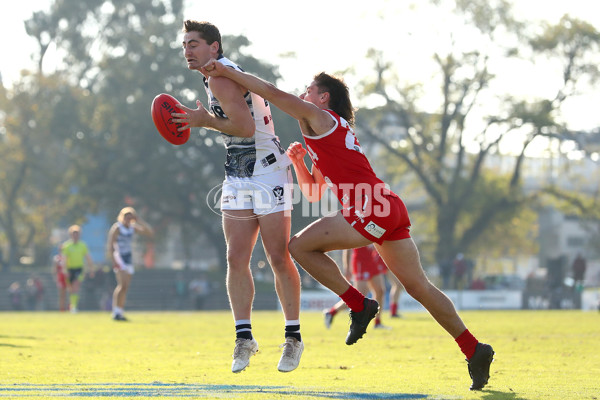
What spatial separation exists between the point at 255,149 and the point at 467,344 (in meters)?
2.13

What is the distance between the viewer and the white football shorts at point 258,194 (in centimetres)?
765

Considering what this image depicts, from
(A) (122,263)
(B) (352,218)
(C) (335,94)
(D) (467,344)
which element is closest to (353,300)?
(B) (352,218)

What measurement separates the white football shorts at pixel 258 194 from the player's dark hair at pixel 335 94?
0.66m

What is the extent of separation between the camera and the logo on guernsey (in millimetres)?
7039

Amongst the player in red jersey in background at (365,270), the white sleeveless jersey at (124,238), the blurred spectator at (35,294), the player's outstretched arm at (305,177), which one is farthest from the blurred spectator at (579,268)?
the player's outstretched arm at (305,177)

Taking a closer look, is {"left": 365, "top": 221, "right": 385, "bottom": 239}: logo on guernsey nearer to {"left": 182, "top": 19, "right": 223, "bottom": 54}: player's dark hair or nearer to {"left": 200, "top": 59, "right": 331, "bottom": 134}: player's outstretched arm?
{"left": 200, "top": 59, "right": 331, "bottom": 134}: player's outstretched arm

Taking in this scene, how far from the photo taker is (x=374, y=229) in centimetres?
705

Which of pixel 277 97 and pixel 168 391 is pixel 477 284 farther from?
pixel 168 391

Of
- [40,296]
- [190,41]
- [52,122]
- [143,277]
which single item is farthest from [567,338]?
[52,122]

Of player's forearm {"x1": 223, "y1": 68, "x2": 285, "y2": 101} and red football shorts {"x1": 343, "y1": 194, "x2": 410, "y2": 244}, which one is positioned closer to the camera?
red football shorts {"x1": 343, "y1": 194, "x2": 410, "y2": 244}

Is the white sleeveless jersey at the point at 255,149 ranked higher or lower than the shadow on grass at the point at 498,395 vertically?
higher

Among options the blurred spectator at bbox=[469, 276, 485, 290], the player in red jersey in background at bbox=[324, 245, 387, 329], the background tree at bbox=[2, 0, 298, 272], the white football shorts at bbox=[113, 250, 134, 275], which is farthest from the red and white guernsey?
the background tree at bbox=[2, 0, 298, 272]

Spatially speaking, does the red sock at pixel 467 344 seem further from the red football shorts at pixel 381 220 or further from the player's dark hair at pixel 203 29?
the player's dark hair at pixel 203 29

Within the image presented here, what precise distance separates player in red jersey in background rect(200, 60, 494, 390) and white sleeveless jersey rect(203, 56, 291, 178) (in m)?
0.38
